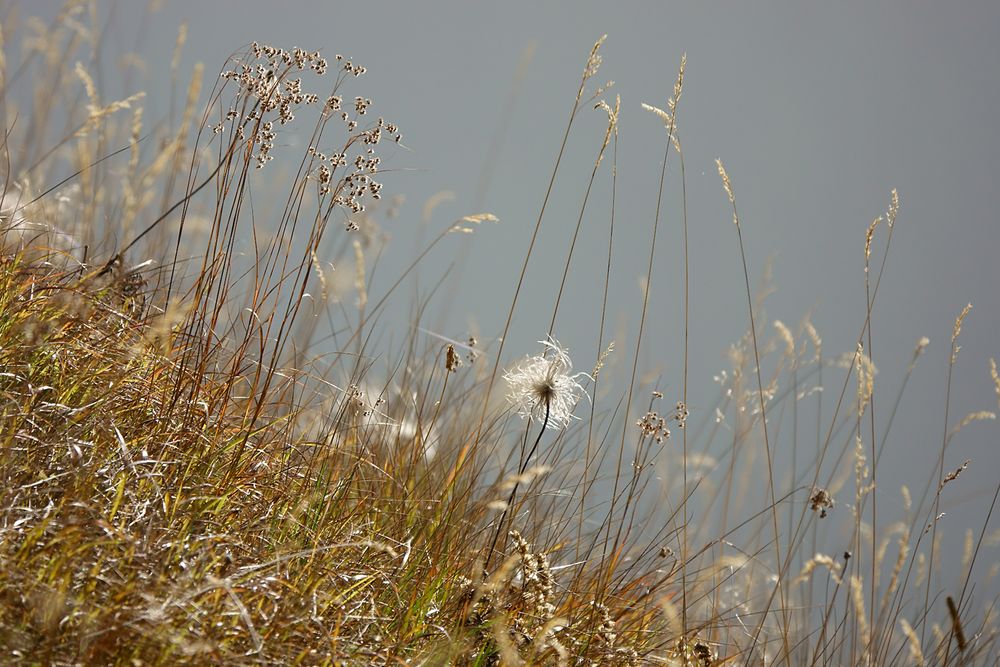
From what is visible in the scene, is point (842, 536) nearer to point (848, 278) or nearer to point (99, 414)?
point (99, 414)

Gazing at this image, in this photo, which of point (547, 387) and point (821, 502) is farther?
point (821, 502)

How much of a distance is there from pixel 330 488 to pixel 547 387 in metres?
0.42

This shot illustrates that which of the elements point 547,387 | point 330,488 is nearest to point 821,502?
point 547,387

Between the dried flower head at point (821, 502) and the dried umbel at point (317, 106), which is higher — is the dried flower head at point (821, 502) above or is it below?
below

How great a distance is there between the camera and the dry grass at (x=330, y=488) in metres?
1.04

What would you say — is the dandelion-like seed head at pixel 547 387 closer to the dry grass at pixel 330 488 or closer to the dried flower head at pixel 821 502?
the dry grass at pixel 330 488

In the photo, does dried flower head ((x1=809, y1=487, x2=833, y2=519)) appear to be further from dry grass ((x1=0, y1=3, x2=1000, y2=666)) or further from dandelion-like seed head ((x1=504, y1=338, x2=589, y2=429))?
dandelion-like seed head ((x1=504, y1=338, x2=589, y2=429))

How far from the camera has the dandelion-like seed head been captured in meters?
1.46

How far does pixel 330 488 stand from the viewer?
61.2 inches

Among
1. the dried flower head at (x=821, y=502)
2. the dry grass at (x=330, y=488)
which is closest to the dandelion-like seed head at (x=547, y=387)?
the dry grass at (x=330, y=488)

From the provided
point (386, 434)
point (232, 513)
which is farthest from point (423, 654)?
point (386, 434)

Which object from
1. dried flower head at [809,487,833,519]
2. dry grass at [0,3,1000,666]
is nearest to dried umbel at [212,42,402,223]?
dry grass at [0,3,1000,666]

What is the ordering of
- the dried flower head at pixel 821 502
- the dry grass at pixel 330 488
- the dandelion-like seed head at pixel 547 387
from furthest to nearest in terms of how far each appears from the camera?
the dried flower head at pixel 821 502
the dandelion-like seed head at pixel 547 387
the dry grass at pixel 330 488

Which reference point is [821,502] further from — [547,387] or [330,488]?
[330,488]
